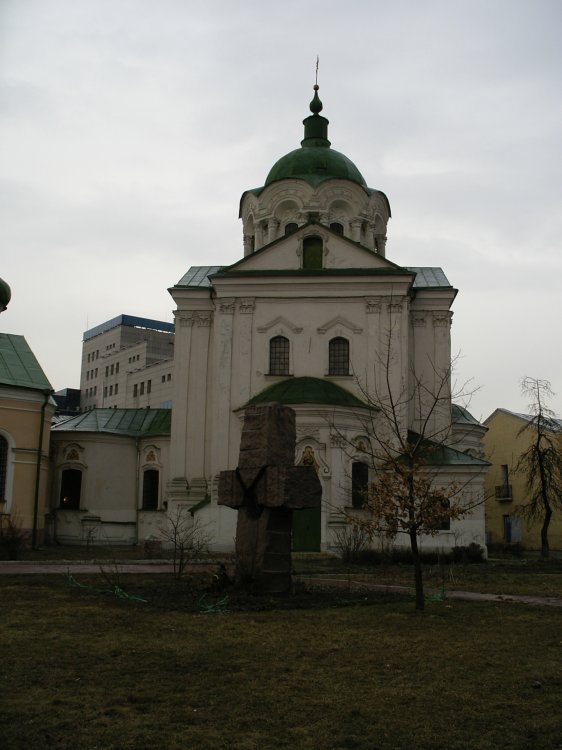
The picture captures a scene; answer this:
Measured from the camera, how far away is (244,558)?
1424 cm

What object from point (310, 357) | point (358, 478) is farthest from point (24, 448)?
point (358, 478)

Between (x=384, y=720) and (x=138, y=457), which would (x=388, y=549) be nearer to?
(x=138, y=457)

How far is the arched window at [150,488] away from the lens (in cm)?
3494

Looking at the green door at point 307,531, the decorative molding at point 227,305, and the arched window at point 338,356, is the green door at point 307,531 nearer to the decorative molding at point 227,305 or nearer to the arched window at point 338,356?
the arched window at point 338,356

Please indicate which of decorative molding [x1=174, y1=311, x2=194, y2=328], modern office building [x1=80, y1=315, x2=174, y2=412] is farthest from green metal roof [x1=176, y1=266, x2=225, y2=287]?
modern office building [x1=80, y1=315, x2=174, y2=412]

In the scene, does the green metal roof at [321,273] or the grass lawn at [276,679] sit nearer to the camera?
the grass lawn at [276,679]

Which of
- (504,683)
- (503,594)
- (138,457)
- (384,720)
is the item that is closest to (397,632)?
(504,683)

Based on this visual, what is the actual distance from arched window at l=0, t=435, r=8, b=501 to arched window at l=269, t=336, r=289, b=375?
10308 mm

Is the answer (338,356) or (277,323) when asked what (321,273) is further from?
(338,356)

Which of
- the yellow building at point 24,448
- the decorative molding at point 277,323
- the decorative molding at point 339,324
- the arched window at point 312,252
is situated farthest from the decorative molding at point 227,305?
the yellow building at point 24,448

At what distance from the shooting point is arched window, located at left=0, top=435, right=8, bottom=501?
94.7ft

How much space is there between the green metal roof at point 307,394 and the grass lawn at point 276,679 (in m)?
16.9

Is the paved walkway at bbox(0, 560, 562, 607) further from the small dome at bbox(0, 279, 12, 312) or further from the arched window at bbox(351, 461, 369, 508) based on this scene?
the small dome at bbox(0, 279, 12, 312)

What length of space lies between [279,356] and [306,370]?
4.21 feet
